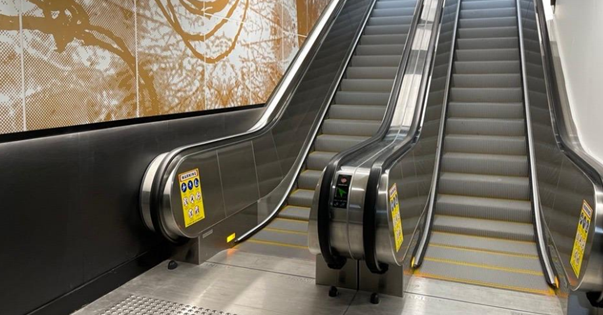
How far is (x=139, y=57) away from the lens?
12.6 ft

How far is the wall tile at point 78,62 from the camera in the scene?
2906mm

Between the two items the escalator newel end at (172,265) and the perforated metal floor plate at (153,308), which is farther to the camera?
the escalator newel end at (172,265)

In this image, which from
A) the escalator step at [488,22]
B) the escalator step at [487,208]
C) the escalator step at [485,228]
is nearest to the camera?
the escalator step at [485,228]

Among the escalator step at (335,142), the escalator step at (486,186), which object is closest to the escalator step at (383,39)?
the escalator step at (335,142)

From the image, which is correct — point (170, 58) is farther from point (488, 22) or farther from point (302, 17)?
point (488, 22)

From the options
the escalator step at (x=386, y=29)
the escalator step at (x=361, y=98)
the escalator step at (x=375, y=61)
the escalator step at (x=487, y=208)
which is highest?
the escalator step at (x=386, y=29)

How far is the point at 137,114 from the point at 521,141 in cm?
396

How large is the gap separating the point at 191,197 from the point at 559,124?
3.09 meters

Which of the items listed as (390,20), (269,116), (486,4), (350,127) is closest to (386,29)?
(390,20)

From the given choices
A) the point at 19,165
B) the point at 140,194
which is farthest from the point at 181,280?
the point at 19,165

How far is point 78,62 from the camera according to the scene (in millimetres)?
3229

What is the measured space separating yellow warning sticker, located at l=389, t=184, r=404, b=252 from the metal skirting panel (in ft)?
1.43

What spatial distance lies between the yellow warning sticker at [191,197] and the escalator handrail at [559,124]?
2.70 m

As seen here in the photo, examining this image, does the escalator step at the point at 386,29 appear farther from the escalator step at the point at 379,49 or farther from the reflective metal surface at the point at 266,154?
the escalator step at the point at 379,49
